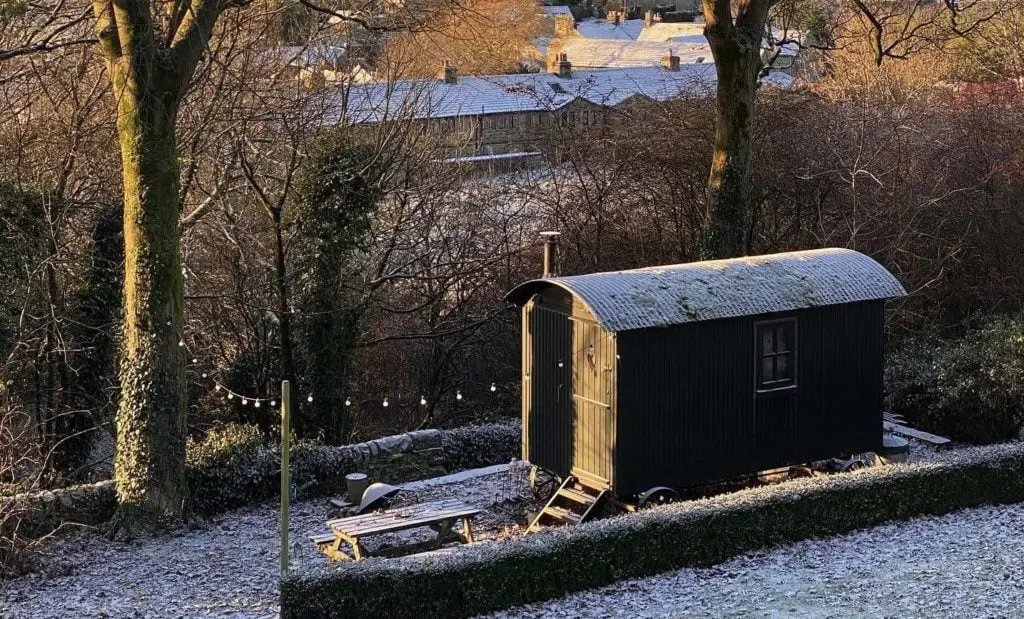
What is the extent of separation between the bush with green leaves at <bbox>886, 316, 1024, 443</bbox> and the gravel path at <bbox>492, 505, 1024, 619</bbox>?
3.35 m

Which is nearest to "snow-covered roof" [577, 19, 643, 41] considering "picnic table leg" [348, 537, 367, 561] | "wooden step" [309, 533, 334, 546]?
"wooden step" [309, 533, 334, 546]

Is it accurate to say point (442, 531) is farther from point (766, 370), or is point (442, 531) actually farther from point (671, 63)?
point (671, 63)

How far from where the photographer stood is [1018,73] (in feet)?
69.5

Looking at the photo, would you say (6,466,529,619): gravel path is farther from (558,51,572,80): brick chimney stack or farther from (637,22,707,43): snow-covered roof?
(637,22,707,43): snow-covered roof

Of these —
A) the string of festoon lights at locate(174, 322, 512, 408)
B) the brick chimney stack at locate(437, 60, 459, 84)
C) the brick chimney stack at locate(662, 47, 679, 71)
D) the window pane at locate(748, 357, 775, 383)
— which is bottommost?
the string of festoon lights at locate(174, 322, 512, 408)

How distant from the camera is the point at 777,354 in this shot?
10867 mm

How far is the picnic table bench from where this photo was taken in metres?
9.21

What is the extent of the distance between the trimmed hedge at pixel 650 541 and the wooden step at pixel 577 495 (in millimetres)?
910

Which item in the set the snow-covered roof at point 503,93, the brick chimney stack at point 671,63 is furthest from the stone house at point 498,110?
the brick chimney stack at point 671,63

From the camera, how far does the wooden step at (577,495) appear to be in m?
10.3

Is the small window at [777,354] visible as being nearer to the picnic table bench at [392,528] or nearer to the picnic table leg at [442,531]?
the picnic table bench at [392,528]

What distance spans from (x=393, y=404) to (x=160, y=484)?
19.8 feet

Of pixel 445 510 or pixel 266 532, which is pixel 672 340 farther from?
pixel 266 532

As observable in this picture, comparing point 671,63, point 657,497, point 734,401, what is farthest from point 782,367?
point 671,63
